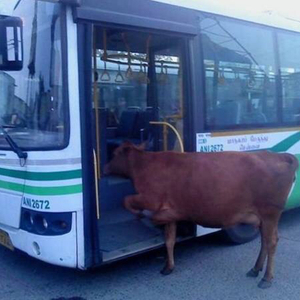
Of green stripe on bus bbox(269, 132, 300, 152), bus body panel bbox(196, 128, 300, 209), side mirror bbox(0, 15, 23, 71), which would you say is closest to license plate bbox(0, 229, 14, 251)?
side mirror bbox(0, 15, 23, 71)

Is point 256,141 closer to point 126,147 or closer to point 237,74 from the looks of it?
point 237,74

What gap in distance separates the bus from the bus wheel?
19mm

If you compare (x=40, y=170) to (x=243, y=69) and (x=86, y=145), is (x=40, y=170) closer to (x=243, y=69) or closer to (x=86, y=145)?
(x=86, y=145)

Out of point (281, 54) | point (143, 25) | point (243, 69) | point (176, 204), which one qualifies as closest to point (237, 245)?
point (176, 204)

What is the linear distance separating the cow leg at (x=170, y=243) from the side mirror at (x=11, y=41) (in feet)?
7.32

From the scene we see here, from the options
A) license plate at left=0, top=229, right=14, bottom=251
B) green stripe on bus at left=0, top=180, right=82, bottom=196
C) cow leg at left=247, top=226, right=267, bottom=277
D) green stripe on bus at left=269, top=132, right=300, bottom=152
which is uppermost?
green stripe on bus at left=269, top=132, right=300, bottom=152

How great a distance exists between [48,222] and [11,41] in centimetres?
163

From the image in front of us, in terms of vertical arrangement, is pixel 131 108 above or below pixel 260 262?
above

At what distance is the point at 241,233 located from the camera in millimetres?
5895

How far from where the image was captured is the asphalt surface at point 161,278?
14.8ft

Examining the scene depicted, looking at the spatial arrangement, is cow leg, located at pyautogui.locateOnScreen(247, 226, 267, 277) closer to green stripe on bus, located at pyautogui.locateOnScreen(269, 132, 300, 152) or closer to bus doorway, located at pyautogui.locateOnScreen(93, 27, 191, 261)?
bus doorway, located at pyautogui.locateOnScreen(93, 27, 191, 261)

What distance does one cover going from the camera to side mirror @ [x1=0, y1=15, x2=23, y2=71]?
379 centimetres

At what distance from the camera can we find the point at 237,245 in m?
5.93

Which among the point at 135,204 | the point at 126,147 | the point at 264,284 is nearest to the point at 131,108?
the point at 126,147
